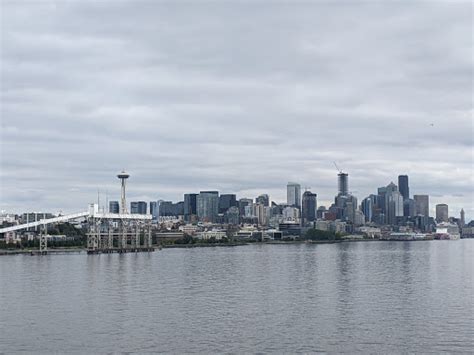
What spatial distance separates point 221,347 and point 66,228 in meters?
111

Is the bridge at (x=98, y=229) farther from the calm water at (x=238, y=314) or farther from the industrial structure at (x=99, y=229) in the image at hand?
the calm water at (x=238, y=314)

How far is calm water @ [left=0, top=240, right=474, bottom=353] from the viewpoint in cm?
2088

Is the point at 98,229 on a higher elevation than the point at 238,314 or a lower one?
higher

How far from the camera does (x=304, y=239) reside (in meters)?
165

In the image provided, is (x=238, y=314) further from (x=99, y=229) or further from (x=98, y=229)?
(x=99, y=229)

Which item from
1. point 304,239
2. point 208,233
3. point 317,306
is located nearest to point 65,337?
point 317,306

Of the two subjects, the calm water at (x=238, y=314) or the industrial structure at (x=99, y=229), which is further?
the industrial structure at (x=99, y=229)

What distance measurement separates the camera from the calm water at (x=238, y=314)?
20875mm

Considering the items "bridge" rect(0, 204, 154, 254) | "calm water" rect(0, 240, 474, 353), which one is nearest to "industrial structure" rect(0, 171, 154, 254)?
"bridge" rect(0, 204, 154, 254)

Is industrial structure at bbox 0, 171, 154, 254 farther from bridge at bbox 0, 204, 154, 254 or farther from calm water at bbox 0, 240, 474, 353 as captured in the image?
calm water at bbox 0, 240, 474, 353

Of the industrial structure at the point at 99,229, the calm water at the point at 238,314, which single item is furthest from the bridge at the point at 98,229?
the calm water at the point at 238,314

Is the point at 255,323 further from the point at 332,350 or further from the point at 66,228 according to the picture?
the point at 66,228

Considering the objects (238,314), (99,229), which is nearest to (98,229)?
(99,229)

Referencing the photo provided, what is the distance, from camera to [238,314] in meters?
26.0
